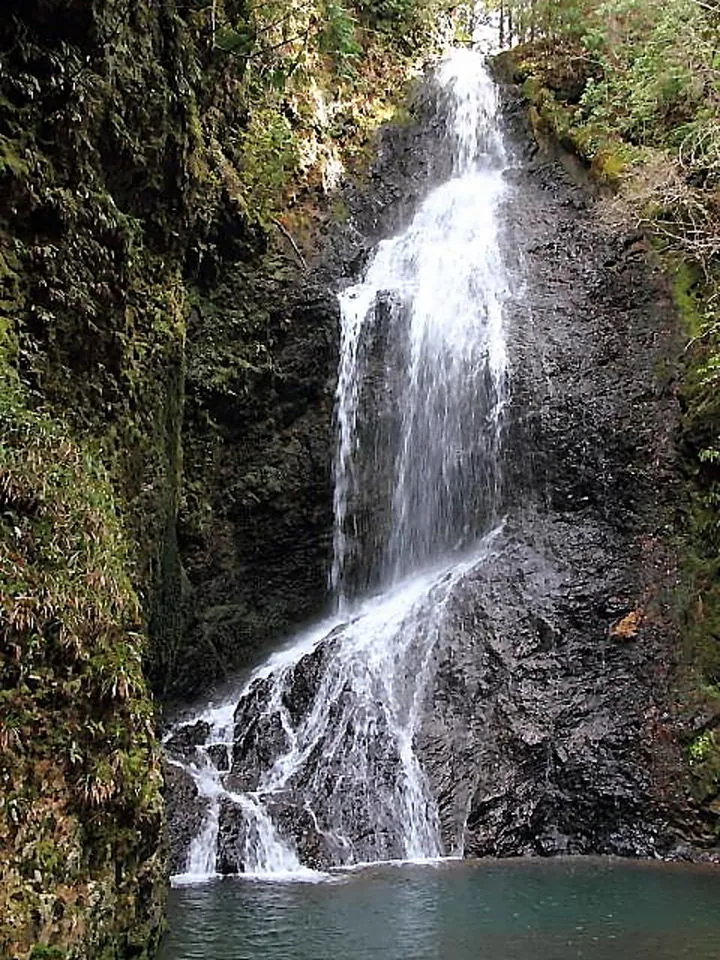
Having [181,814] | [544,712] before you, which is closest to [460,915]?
[181,814]

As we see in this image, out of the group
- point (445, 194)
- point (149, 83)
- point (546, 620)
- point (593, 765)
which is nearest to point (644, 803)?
point (593, 765)

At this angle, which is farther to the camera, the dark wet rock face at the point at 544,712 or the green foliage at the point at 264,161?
the green foliage at the point at 264,161

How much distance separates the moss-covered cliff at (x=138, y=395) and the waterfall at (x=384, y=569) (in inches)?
30.4

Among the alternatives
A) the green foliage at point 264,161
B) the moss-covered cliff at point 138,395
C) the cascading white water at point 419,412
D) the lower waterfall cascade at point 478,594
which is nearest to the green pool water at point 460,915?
the lower waterfall cascade at point 478,594

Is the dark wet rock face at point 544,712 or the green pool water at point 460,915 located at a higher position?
the dark wet rock face at point 544,712

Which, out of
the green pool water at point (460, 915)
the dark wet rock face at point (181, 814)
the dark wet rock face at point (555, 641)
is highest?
the dark wet rock face at point (555, 641)

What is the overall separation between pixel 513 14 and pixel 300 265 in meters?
11.6

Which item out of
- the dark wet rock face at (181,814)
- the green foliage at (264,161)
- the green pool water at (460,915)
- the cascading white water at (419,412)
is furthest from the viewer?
the green foliage at (264,161)

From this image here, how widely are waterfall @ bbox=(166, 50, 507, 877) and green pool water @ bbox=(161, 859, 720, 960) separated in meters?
0.90

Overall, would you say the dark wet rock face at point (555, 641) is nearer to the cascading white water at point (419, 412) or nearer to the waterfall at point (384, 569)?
the waterfall at point (384, 569)

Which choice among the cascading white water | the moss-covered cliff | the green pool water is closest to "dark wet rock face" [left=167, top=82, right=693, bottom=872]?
the cascading white water

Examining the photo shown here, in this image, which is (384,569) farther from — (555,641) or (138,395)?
(138,395)

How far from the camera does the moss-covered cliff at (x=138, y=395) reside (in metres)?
5.51

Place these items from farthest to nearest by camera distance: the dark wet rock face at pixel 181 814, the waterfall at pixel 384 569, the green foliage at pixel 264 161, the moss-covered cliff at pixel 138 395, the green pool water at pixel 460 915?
the green foliage at pixel 264 161
the waterfall at pixel 384 569
the dark wet rock face at pixel 181 814
the green pool water at pixel 460 915
the moss-covered cliff at pixel 138 395
